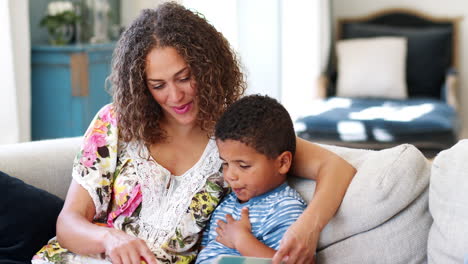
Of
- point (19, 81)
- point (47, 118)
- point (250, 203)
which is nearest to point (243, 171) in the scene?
point (250, 203)

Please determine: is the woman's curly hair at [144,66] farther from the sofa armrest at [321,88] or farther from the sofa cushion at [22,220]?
the sofa armrest at [321,88]

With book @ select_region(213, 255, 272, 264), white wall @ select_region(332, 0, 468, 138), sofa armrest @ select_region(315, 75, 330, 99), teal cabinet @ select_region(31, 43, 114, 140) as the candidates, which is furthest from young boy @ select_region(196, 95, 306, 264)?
white wall @ select_region(332, 0, 468, 138)

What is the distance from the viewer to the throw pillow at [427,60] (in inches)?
197

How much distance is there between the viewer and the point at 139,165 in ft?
5.40

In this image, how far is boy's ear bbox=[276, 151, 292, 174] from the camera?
1.49m

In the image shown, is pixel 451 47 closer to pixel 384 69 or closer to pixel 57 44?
pixel 384 69

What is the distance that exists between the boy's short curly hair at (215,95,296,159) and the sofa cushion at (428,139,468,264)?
345mm

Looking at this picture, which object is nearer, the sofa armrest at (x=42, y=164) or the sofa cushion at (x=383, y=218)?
the sofa cushion at (x=383, y=218)

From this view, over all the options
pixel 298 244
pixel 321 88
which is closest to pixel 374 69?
pixel 321 88

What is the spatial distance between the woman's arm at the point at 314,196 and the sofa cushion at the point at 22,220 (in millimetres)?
691

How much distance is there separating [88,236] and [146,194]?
0.18 m

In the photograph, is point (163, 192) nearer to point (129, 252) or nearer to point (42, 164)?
point (129, 252)

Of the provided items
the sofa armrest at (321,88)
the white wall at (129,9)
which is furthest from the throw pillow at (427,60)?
the white wall at (129,9)

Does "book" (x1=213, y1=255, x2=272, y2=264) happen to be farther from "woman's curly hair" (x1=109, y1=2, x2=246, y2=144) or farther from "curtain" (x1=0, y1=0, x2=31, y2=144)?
"curtain" (x1=0, y1=0, x2=31, y2=144)
